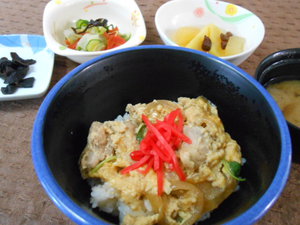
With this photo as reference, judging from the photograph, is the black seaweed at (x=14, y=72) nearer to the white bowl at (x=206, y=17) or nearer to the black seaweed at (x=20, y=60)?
the black seaweed at (x=20, y=60)

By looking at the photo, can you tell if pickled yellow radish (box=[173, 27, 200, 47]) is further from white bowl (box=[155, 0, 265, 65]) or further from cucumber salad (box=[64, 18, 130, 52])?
cucumber salad (box=[64, 18, 130, 52])

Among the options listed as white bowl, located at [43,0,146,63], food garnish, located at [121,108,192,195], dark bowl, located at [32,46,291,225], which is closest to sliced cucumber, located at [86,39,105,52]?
white bowl, located at [43,0,146,63]

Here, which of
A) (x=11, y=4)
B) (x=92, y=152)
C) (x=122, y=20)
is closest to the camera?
(x=92, y=152)

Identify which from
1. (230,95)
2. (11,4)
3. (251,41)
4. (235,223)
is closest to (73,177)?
(235,223)

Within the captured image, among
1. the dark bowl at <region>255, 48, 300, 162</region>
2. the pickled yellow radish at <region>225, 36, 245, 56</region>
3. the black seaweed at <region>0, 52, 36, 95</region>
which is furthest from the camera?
the pickled yellow radish at <region>225, 36, 245, 56</region>

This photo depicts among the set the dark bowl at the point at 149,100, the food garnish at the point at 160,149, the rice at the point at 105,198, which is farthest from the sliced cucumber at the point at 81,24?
the rice at the point at 105,198

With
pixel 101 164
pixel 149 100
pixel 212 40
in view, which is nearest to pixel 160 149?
pixel 101 164

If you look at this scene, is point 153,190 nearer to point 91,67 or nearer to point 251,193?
point 251,193
